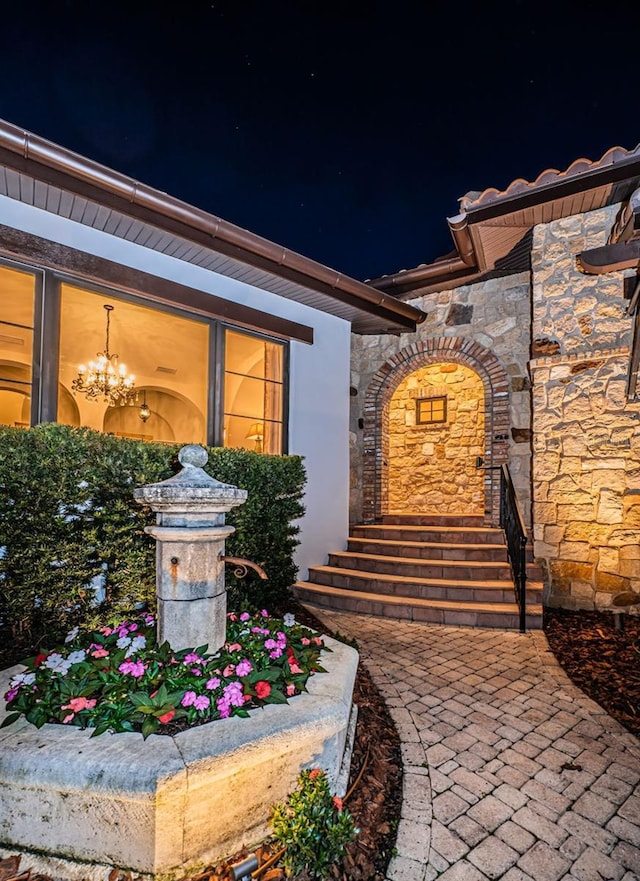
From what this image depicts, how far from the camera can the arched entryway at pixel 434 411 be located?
6.41 metres

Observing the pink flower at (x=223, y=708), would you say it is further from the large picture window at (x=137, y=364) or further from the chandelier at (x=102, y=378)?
the chandelier at (x=102, y=378)

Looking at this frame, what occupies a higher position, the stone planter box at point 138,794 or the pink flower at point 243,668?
the pink flower at point 243,668

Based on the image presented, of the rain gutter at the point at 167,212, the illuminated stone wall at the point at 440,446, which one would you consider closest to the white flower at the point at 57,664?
the rain gutter at the point at 167,212

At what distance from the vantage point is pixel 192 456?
2422 millimetres

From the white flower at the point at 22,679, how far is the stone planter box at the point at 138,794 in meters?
0.34

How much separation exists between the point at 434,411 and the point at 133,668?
730cm

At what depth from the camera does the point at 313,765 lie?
180cm

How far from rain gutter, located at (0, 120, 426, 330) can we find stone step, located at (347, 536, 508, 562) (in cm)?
333

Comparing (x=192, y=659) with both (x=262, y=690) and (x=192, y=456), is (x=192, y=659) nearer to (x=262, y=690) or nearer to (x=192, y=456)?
(x=262, y=690)

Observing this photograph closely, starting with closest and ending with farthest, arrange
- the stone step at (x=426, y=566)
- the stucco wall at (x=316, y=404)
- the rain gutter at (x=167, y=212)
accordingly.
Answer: the rain gutter at (x=167, y=212) < the stone step at (x=426, y=566) < the stucco wall at (x=316, y=404)

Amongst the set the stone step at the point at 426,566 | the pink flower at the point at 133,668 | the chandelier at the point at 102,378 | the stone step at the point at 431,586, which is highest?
the chandelier at the point at 102,378

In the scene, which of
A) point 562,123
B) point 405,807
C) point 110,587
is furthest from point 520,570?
point 562,123

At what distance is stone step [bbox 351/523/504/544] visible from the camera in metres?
5.85

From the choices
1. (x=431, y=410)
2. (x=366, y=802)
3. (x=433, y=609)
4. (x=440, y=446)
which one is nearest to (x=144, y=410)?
(x=431, y=410)
